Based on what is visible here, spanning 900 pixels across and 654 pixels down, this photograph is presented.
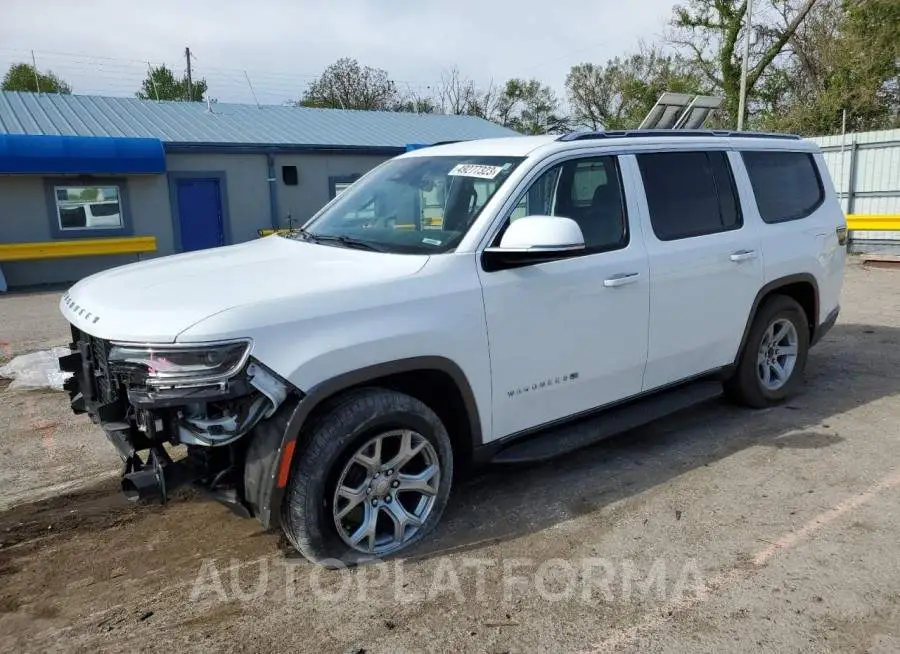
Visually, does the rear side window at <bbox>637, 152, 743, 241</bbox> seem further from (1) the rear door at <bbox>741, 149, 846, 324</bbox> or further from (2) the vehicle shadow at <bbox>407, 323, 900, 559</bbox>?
(2) the vehicle shadow at <bbox>407, 323, 900, 559</bbox>

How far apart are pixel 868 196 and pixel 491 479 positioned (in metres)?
14.9

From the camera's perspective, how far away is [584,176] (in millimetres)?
4223

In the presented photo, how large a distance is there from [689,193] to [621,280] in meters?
1.04

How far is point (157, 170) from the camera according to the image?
16.2 m

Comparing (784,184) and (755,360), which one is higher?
(784,184)

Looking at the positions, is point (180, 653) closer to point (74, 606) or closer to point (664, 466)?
point (74, 606)

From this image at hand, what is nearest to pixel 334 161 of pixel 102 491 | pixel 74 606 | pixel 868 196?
pixel 868 196

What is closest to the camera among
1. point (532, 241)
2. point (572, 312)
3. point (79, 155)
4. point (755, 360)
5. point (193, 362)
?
point (193, 362)

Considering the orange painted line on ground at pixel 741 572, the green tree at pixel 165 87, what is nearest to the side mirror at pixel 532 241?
the orange painted line on ground at pixel 741 572

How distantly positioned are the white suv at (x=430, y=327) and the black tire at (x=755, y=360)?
0.03 metres

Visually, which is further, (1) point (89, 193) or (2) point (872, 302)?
(1) point (89, 193)

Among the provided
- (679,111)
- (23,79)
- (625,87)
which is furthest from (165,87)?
(679,111)

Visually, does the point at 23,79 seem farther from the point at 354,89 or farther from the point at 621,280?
the point at 621,280

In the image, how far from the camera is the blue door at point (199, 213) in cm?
1744
